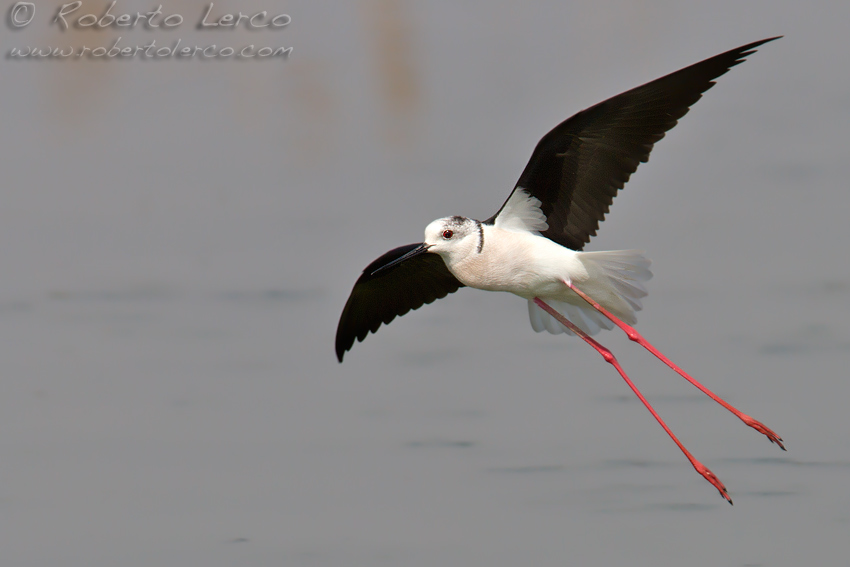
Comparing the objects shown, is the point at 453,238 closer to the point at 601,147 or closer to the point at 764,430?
the point at 601,147

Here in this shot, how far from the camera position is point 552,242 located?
20.9 ft

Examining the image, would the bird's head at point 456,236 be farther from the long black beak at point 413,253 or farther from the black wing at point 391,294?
the black wing at point 391,294

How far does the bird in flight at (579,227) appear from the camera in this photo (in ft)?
19.4

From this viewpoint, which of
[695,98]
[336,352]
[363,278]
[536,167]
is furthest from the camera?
[336,352]

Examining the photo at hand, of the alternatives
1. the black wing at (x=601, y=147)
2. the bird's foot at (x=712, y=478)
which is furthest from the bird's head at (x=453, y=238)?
the bird's foot at (x=712, y=478)

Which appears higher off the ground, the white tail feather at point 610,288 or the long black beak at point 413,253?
the long black beak at point 413,253

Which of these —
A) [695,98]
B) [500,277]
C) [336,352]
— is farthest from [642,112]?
[336,352]

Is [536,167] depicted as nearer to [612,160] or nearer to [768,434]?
[612,160]

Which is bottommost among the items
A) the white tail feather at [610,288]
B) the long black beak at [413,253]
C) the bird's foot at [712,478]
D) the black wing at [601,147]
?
the bird's foot at [712,478]

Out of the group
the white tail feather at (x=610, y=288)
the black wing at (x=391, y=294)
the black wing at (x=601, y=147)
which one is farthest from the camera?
the black wing at (x=391, y=294)

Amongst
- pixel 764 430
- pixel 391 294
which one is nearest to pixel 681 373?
pixel 764 430

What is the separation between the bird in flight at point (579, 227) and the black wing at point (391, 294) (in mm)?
436

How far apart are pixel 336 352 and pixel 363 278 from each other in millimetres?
765

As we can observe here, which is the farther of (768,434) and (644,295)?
(644,295)
